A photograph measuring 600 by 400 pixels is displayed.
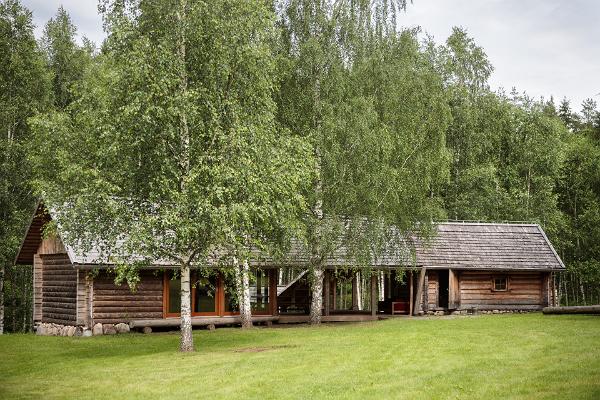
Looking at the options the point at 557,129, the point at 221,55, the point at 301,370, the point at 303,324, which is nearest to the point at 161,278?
the point at 303,324

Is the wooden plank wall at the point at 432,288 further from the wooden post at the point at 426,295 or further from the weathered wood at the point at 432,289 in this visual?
the wooden post at the point at 426,295

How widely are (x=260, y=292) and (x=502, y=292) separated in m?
12.2

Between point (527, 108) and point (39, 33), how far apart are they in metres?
31.0

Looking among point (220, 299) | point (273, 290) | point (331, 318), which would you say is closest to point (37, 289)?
point (220, 299)

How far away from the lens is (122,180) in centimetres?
2362

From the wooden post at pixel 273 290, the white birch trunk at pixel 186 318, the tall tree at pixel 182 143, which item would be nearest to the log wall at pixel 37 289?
the wooden post at pixel 273 290

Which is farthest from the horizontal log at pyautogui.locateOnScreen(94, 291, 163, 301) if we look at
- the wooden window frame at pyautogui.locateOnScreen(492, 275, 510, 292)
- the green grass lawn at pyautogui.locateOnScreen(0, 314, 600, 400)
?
the wooden window frame at pyautogui.locateOnScreen(492, 275, 510, 292)

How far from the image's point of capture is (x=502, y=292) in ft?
131

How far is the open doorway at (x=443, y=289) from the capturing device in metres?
41.0

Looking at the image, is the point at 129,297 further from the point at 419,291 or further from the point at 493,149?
the point at 493,149

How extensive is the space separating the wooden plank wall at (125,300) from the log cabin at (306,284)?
1.5 inches

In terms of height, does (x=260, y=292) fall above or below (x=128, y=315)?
above

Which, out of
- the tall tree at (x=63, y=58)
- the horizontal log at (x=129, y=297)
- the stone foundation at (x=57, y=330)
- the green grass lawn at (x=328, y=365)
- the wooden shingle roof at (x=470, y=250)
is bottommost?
the green grass lawn at (x=328, y=365)

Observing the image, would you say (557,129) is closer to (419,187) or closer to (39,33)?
(419,187)
